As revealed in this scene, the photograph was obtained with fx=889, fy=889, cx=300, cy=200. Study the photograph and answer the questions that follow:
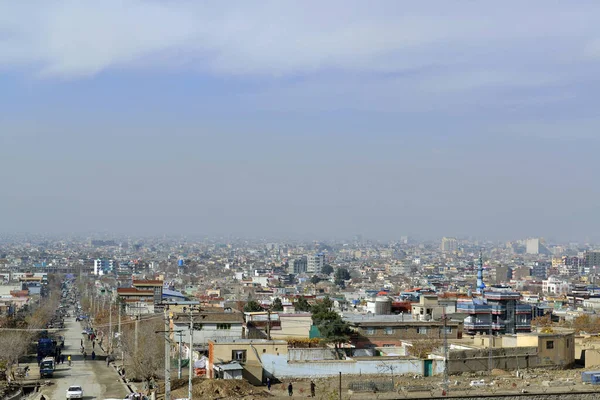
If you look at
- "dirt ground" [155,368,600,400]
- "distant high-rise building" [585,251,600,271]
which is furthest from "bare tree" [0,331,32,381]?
"distant high-rise building" [585,251,600,271]

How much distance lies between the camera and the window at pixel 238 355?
27.6 m

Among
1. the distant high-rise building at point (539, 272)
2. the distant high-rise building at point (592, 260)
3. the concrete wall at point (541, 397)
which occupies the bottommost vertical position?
the distant high-rise building at point (539, 272)

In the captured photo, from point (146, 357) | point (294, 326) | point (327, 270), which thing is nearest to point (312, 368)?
point (146, 357)

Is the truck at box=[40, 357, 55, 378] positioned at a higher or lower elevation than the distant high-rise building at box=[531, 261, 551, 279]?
higher

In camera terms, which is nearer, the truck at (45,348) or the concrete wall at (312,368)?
the concrete wall at (312,368)

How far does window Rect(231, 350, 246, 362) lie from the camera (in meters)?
27.6

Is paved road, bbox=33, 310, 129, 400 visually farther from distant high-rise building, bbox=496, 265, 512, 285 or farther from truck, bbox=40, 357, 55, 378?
distant high-rise building, bbox=496, 265, 512, 285

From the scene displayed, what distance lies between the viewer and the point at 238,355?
27656mm

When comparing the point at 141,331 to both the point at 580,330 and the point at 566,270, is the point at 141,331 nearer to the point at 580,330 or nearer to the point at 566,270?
the point at 580,330

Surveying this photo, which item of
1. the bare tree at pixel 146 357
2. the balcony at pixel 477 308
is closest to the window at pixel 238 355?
the bare tree at pixel 146 357

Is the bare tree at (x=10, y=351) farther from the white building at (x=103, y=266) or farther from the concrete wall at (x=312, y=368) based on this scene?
the white building at (x=103, y=266)

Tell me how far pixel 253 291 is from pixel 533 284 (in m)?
35.1

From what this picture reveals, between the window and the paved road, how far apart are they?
11.2ft

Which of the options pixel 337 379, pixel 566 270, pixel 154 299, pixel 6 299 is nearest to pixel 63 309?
pixel 6 299
